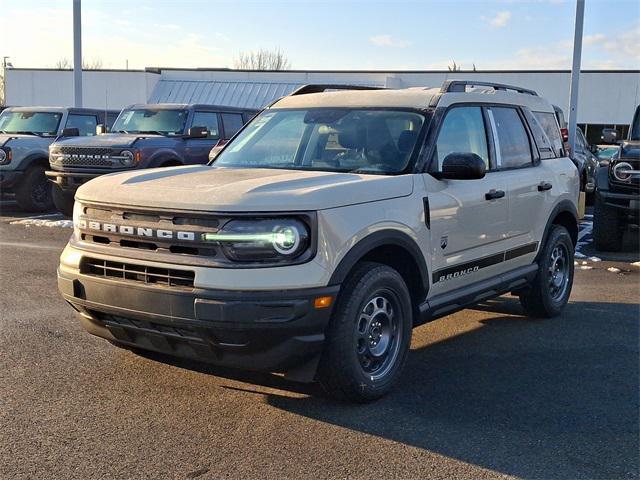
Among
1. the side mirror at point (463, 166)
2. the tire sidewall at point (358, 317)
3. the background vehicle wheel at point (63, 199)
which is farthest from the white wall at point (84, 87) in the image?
the tire sidewall at point (358, 317)

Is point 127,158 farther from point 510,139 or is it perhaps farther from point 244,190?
point 244,190

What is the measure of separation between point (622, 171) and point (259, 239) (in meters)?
7.15

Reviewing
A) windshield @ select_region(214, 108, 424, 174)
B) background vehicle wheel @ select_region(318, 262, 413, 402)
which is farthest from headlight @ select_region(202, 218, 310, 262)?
windshield @ select_region(214, 108, 424, 174)

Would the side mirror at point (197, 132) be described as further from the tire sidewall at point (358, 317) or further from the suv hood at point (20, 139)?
the tire sidewall at point (358, 317)

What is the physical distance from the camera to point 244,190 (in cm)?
391

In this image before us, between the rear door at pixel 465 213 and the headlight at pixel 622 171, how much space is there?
463cm

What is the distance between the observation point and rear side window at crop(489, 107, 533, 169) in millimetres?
5652

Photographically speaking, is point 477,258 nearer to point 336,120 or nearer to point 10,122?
point 336,120

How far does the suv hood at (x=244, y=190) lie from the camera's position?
3787 mm

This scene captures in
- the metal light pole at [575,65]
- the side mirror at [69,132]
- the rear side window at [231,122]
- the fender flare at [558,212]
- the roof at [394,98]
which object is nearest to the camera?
the roof at [394,98]

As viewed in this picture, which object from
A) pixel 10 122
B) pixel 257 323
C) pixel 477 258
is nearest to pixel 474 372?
pixel 477 258

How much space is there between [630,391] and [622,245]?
250 inches

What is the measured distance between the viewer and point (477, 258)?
5199 mm

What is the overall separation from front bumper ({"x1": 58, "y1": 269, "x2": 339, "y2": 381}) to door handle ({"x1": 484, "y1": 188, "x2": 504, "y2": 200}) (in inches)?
74.1
